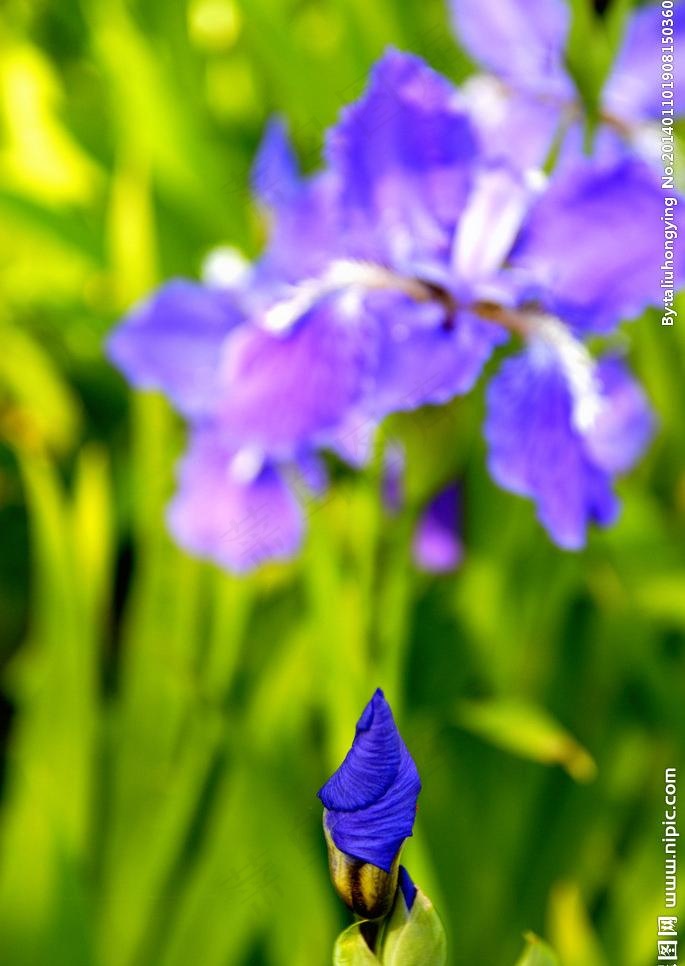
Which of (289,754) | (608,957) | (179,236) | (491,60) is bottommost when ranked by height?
(608,957)

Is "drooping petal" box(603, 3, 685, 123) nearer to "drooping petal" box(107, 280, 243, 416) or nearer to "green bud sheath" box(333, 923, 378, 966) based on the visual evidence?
"drooping petal" box(107, 280, 243, 416)

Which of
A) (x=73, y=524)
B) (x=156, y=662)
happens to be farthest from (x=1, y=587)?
(x=156, y=662)

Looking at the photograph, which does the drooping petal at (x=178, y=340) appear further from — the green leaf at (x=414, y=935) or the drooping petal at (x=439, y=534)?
the green leaf at (x=414, y=935)

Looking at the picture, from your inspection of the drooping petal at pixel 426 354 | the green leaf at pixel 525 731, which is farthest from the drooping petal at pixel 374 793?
the green leaf at pixel 525 731

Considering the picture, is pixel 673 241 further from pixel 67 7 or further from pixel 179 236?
pixel 67 7

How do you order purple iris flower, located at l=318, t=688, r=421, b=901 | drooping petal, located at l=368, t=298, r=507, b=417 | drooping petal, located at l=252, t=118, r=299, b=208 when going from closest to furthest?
1. purple iris flower, located at l=318, t=688, r=421, b=901
2. drooping petal, located at l=368, t=298, r=507, b=417
3. drooping petal, located at l=252, t=118, r=299, b=208

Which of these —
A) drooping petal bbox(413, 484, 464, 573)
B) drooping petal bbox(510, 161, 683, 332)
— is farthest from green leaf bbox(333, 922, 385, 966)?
drooping petal bbox(413, 484, 464, 573)
